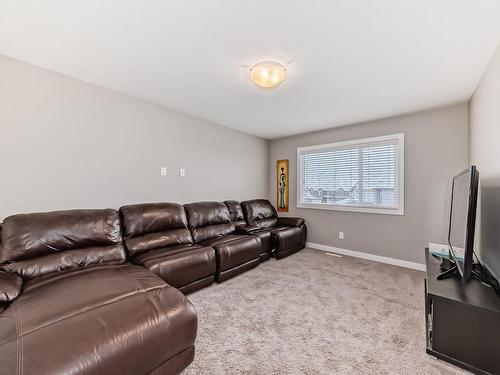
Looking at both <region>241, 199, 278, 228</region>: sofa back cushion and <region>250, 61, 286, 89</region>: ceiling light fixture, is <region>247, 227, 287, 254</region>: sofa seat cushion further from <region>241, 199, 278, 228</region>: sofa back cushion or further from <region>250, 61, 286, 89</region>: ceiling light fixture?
<region>250, 61, 286, 89</region>: ceiling light fixture

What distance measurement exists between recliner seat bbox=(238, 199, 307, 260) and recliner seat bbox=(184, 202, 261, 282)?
0.95 ft

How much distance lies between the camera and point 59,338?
1035mm

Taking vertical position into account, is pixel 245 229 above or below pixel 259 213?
below

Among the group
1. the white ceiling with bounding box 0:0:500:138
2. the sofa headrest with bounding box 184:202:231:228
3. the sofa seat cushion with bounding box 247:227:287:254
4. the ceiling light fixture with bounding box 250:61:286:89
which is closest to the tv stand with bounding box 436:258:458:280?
the white ceiling with bounding box 0:0:500:138

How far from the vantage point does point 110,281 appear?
1.64 meters

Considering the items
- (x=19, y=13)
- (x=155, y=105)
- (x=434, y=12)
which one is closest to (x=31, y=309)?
(x=19, y=13)

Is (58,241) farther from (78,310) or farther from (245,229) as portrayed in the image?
(245,229)

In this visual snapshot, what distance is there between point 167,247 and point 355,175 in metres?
3.32

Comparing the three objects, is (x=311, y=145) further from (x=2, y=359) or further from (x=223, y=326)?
(x=2, y=359)

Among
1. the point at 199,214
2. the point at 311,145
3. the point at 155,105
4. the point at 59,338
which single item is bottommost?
the point at 59,338

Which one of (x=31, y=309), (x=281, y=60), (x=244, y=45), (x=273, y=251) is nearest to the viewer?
(x=31, y=309)

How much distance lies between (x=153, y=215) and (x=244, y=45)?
214 centimetres

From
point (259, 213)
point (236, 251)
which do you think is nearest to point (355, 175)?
point (259, 213)

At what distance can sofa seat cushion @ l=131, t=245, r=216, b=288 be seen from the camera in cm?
221
